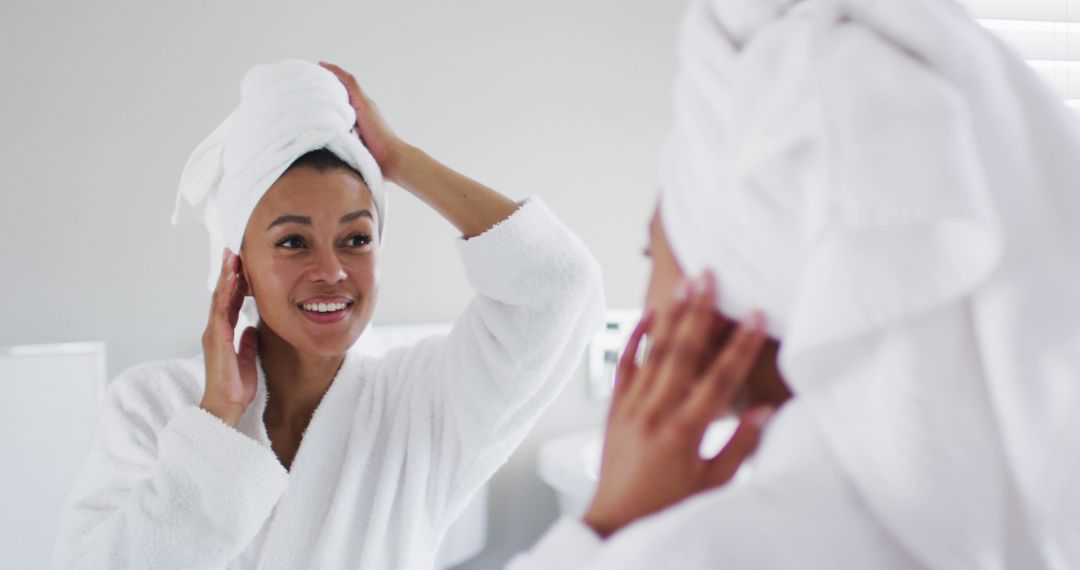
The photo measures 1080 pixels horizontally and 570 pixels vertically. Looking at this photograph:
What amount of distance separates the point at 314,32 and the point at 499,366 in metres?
0.99

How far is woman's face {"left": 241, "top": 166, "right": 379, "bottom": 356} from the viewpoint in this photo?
3.68 ft

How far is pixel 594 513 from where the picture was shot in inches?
22.4

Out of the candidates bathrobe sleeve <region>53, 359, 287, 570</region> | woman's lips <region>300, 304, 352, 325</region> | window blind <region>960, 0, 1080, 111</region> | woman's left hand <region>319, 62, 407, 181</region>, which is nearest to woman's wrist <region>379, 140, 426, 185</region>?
woman's left hand <region>319, 62, 407, 181</region>

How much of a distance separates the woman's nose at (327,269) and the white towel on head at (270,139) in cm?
11

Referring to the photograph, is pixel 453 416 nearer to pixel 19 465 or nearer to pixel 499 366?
pixel 499 366

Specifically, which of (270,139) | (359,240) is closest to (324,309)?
(359,240)

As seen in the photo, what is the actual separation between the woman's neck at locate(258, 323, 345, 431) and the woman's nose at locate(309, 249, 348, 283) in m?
0.17

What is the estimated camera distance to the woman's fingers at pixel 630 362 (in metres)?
0.60

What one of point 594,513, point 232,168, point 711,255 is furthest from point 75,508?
point 711,255

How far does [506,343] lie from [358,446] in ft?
0.81

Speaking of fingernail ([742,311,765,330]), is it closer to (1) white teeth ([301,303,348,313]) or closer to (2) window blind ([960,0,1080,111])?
(1) white teeth ([301,303,348,313])

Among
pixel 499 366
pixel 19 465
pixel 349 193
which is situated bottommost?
pixel 19 465

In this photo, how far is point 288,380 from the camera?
1.25 m

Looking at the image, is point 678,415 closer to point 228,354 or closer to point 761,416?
point 761,416
